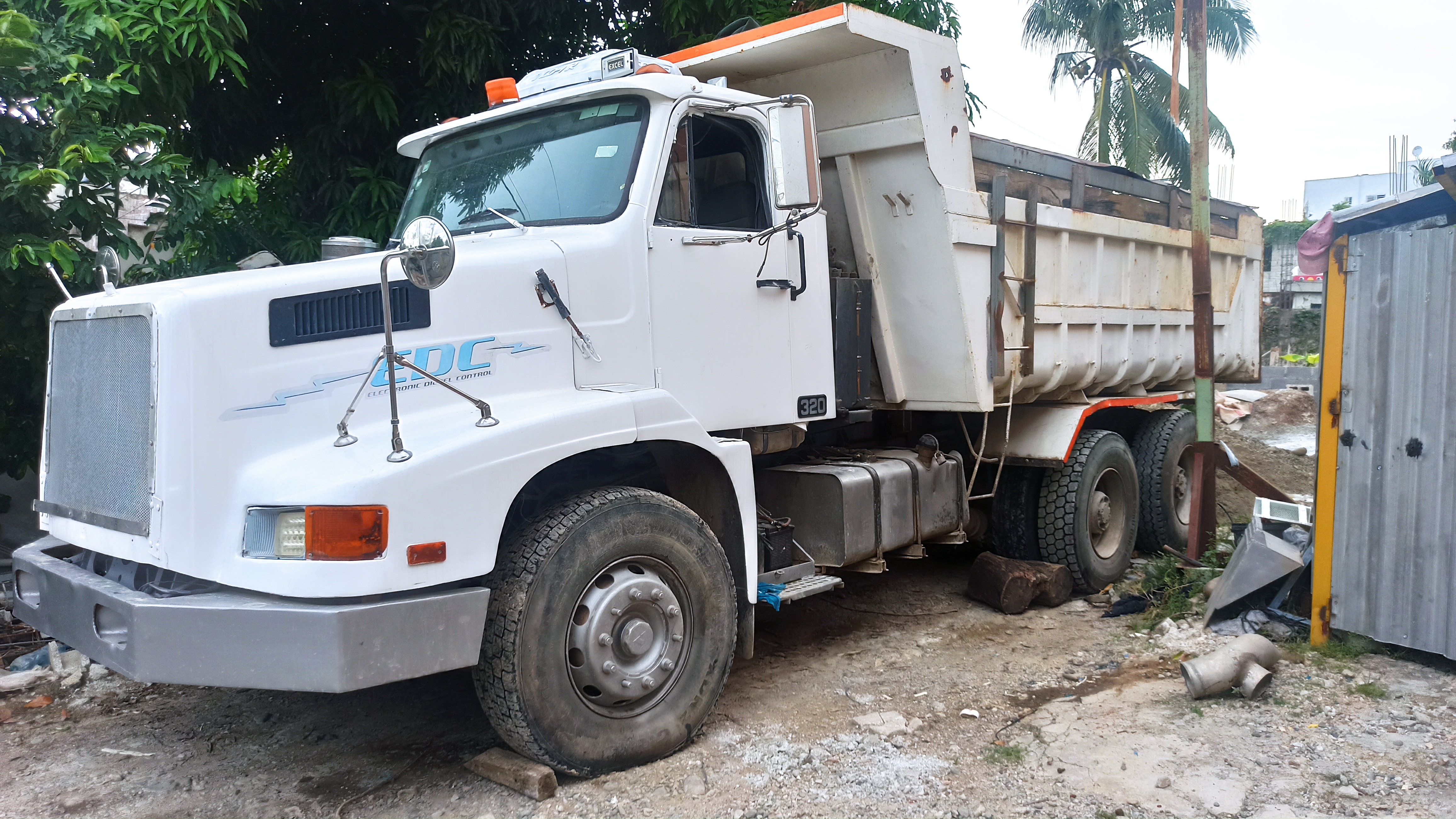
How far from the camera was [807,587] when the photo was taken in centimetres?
486

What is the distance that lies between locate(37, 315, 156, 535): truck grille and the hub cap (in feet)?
4.94

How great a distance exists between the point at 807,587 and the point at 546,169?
2209 millimetres

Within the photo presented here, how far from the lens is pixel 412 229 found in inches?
128

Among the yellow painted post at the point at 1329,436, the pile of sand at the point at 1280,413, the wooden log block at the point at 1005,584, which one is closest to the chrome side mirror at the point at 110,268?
the wooden log block at the point at 1005,584

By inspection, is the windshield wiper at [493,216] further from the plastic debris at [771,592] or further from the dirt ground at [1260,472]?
the dirt ground at [1260,472]

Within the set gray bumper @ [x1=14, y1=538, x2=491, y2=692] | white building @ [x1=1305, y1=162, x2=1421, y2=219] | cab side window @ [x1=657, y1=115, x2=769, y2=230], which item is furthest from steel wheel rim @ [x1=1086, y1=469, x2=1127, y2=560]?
white building @ [x1=1305, y1=162, x2=1421, y2=219]

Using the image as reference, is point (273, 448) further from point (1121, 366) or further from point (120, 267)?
point (1121, 366)

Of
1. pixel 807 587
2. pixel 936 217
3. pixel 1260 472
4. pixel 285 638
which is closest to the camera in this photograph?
pixel 285 638

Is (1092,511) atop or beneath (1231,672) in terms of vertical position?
atop

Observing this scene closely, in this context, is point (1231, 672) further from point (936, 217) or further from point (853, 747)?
point (936, 217)

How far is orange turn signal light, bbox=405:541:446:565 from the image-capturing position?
10.8 feet

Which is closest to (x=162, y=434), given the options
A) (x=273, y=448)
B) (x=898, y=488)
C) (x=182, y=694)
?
(x=273, y=448)

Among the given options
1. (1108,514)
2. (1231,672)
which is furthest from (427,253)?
(1108,514)

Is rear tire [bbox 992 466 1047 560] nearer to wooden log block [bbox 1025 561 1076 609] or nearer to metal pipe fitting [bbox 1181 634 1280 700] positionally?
wooden log block [bbox 1025 561 1076 609]
